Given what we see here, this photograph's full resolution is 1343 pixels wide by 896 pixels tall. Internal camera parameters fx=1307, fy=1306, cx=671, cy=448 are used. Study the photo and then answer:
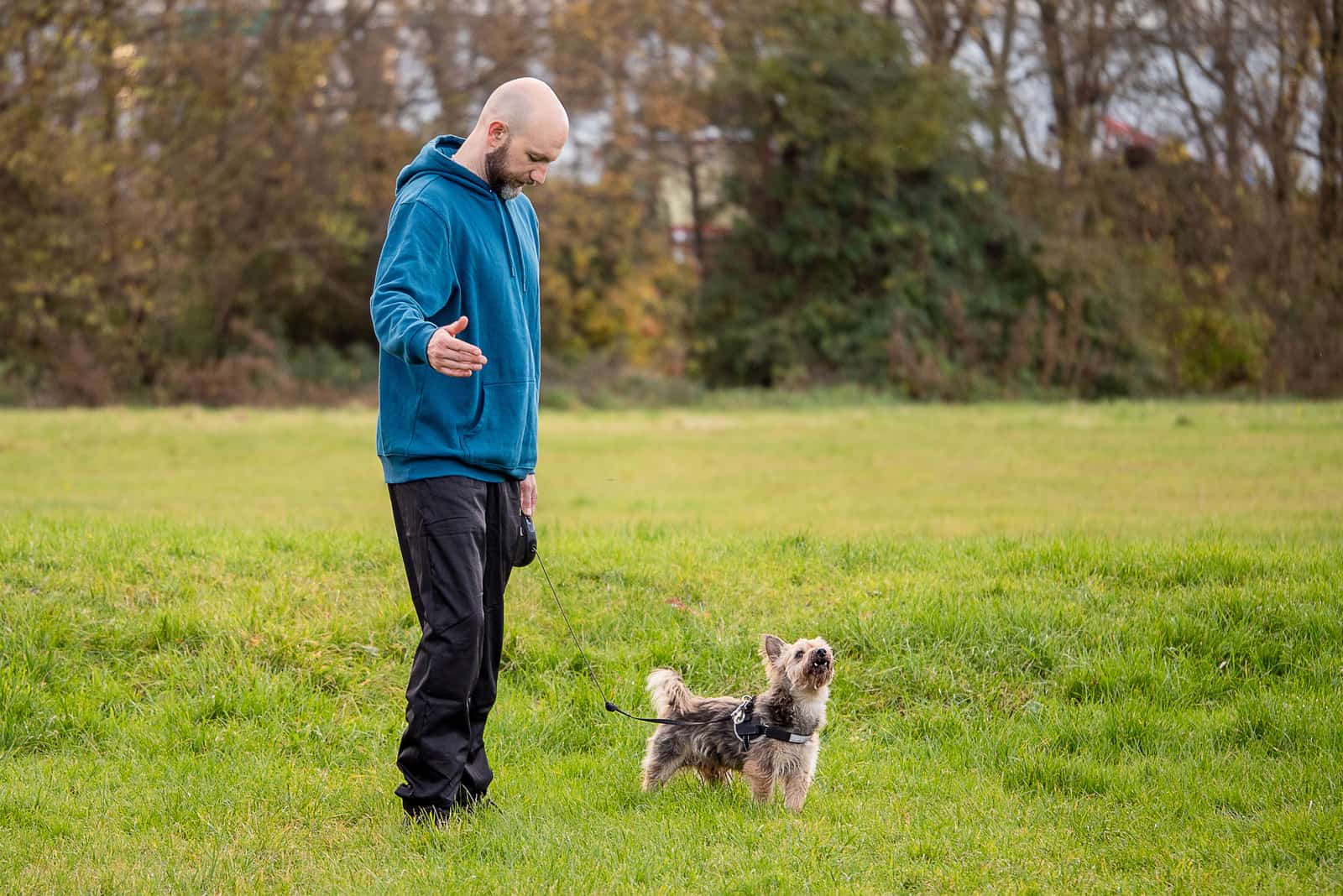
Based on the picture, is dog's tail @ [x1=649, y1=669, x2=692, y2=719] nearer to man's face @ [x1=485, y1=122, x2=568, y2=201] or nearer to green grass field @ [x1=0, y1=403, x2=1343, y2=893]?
green grass field @ [x1=0, y1=403, x2=1343, y2=893]

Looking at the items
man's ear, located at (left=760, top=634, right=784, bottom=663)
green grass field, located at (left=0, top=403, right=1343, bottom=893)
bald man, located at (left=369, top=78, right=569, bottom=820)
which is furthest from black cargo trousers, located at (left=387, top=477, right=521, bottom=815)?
man's ear, located at (left=760, top=634, right=784, bottom=663)

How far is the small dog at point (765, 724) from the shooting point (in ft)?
16.8

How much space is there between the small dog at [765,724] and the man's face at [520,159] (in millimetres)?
2014

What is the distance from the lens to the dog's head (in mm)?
5000

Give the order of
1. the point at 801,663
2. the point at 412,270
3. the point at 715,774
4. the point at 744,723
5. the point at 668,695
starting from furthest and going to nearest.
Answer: the point at 715,774 < the point at 668,695 < the point at 744,723 < the point at 801,663 < the point at 412,270

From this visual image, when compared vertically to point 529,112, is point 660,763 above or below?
below

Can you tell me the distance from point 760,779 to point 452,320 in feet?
7.03

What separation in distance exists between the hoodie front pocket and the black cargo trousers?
0.11 meters

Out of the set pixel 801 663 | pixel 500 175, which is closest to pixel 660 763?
pixel 801 663

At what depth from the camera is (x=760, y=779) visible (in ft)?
16.9

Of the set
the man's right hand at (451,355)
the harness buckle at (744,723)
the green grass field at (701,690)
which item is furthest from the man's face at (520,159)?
the green grass field at (701,690)

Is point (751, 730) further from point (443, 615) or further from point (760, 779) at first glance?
point (443, 615)

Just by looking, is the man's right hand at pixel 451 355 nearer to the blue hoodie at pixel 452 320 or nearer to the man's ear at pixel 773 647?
the blue hoodie at pixel 452 320

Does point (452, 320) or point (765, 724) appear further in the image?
point (765, 724)
